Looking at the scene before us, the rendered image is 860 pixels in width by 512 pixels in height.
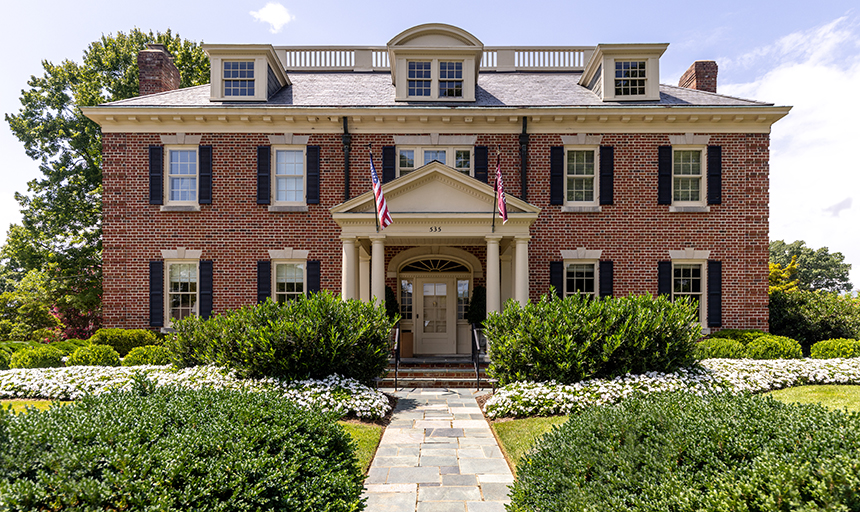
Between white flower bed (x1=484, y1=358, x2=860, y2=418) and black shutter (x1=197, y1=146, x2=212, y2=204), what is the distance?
10013mm

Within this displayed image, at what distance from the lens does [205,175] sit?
43.6 ft

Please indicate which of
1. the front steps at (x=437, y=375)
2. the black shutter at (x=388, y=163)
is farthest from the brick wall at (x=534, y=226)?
the front steps at (x=437, y=375)

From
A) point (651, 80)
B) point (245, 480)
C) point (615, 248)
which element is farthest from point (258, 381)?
point (651, 80)

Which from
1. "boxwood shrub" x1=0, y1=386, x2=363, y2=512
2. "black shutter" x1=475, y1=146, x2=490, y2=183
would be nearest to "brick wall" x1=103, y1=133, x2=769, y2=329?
"black shutter" x1=475, y1=146, x2=490, y2=183

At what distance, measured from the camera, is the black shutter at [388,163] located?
44.0 feet

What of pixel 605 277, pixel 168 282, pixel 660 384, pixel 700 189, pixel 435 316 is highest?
pixel 700 189

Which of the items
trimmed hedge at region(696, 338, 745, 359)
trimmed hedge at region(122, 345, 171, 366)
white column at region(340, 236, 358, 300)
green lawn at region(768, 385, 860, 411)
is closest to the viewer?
green lawn at region(768, 385, 860, 411)

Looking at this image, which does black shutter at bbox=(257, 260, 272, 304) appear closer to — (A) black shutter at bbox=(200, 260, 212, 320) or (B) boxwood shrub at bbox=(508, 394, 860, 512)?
(A) black shutter at bbox=(200, 260, 212, 320)

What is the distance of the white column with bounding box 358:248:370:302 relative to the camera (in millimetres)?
12898

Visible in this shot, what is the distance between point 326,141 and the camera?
13.5 m

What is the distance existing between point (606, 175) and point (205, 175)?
37.9 feet

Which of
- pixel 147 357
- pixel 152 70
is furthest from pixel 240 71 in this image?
pixel 147 357

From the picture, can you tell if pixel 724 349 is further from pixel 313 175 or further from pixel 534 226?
pixel 313 175

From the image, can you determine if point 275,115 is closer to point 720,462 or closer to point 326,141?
point 326,141
